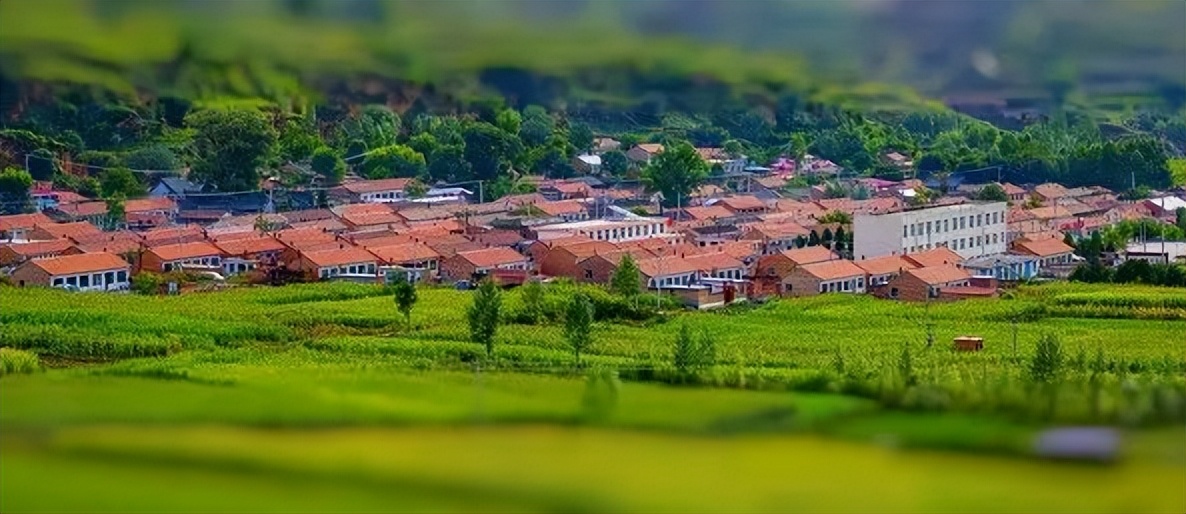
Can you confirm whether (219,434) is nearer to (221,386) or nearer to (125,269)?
(221,386)

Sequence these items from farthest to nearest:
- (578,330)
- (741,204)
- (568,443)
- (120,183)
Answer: (741,204) < (120,183) < (578,330) < (568,443)

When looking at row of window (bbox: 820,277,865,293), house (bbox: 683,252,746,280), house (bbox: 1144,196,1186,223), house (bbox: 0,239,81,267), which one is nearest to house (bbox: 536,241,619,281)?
house (bbox: 683,252,746,280)

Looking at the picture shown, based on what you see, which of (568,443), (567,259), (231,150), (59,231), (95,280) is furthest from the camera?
(231,150)

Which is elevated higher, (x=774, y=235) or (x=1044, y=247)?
(x=774, y=235)

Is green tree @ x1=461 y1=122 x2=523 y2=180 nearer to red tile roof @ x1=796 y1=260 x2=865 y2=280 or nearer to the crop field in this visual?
red tile roof @ x1=796 y1=260 x2=865 y2=280

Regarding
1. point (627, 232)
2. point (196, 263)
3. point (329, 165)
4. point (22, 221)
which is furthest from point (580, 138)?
point (22, 221)

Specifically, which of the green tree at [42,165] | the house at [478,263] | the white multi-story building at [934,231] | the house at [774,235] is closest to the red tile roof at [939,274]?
the white multi-story building at [934,231]

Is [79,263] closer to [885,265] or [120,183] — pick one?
[120,183]
